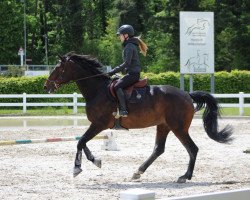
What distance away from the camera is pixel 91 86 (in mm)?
11992

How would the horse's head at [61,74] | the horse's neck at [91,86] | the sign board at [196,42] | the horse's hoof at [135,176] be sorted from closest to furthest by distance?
the horse's hoof at [135,176] < the horse's neck at [91,86] < the horse's head at [61,74] < the sign board at [196,42]

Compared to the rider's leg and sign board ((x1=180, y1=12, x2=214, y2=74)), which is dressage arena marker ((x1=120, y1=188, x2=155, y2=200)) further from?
sign board ((x1=180, y1=12, x2=214, y2=74))

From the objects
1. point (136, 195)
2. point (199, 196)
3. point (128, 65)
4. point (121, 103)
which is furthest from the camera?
point (128, 65)

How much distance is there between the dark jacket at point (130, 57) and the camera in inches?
459

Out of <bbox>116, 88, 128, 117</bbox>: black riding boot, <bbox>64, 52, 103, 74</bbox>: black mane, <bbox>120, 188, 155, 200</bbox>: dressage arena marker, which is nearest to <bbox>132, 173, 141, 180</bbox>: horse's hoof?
<bbox>116, 88, 128, 117</bbox>: black riding boot

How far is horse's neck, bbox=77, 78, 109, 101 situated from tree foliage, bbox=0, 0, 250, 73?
4898cm

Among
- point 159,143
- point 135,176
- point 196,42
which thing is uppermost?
point 196,42

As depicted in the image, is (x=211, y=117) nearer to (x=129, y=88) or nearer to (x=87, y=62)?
(x=129, y=88)

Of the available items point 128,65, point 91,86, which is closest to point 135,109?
point 128,65

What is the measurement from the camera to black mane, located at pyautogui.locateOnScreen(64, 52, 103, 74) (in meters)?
12.2

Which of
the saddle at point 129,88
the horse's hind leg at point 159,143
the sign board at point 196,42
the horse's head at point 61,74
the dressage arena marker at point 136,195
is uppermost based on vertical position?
the sign board at point 196,42

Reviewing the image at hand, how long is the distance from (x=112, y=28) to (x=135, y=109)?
6298 cm

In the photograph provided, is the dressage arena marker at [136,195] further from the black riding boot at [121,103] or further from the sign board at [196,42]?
the sign board at [196,42]

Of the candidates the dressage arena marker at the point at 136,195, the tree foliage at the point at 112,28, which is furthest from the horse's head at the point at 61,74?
the tree foliage at the point at 112,28
